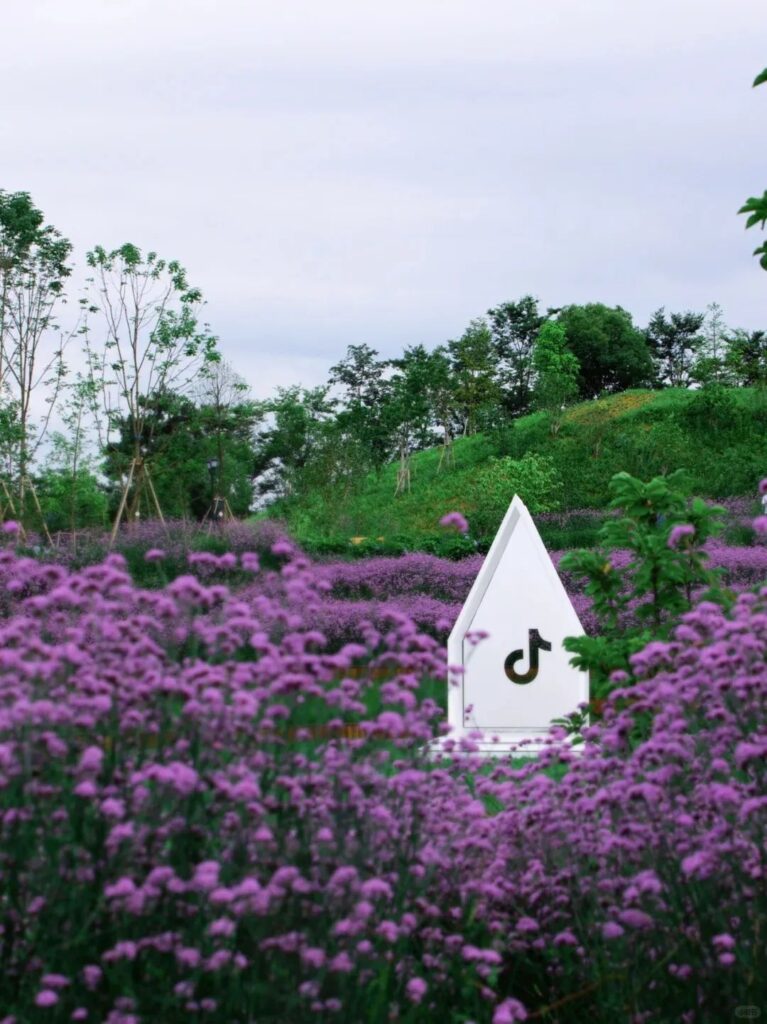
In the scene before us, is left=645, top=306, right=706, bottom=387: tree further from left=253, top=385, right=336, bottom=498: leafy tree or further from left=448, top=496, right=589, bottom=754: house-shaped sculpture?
left=448, top=496, right=589, bottom=754: house-shaped sculpture

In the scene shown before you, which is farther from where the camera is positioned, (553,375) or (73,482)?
(553,375)

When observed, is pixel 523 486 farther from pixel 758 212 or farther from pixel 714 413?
pixel 758 212

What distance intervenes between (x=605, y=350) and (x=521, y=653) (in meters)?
38.1

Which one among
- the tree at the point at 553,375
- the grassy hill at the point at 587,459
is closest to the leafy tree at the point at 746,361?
the grassy hill at the point at 587,459

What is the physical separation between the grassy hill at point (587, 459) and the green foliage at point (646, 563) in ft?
48.1

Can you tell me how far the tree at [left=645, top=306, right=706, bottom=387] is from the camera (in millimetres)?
47319

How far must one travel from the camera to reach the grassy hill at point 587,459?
74.0ft

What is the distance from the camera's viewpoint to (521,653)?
7.19 metres

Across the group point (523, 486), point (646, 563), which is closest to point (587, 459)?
point (523, 486)

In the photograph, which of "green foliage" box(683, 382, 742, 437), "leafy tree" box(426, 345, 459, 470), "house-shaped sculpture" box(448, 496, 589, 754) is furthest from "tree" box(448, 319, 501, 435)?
"house-shaped sculpture" box(448, 496, 589, 754)

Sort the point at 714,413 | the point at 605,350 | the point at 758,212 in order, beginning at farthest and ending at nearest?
the point at 605,350, the point at 714,413, the point at 758,212

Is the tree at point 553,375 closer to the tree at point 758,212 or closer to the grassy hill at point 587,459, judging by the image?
the grassy hill at point 587,459

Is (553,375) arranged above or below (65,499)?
above

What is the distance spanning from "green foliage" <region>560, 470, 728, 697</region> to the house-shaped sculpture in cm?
208
